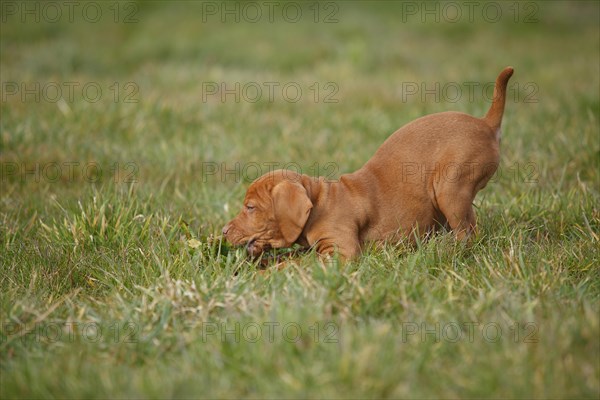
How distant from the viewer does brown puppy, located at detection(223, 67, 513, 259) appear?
420 cm

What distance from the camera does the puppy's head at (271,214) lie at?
4.08m

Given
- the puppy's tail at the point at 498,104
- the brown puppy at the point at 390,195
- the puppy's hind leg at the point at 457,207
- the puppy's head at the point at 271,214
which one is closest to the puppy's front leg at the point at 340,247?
the brown puppy at the point at 390,195

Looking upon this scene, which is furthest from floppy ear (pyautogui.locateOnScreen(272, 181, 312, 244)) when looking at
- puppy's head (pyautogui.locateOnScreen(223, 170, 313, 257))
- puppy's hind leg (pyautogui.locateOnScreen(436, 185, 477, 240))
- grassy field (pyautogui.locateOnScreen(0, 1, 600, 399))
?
puppy's hind leg (pyautogui.locateOnScreen(436, 185, 477, 240))

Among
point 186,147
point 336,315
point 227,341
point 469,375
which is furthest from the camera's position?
point 186,147

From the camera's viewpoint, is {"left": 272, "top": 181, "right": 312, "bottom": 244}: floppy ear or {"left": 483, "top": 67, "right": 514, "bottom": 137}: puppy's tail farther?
Result: {"left": 483, "top": 67, "right": 514, "bottom": 137}: puppy's tail

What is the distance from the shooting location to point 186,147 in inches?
266

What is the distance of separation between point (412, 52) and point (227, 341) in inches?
410

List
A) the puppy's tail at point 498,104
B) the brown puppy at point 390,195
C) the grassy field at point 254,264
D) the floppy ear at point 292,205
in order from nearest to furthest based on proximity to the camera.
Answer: the grassy field at point 254,264 < the floppy ear at point 292,205 < the brown puppy at point 390,195 < the puppy's tail at point 498,104

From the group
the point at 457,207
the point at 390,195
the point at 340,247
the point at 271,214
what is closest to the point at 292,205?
the point at 271,214

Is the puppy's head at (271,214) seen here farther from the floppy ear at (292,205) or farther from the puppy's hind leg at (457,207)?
the puppy's hind leg at (457,207)

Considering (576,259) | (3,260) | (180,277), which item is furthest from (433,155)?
(3,260)

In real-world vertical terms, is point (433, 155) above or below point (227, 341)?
above

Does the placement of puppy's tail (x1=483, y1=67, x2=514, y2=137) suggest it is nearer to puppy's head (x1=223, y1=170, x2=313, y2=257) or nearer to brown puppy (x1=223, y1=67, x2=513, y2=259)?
brown puppy (x1=223, y1=67, x2=513, y2=259)

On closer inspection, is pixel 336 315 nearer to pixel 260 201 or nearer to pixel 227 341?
pixel 227 341
